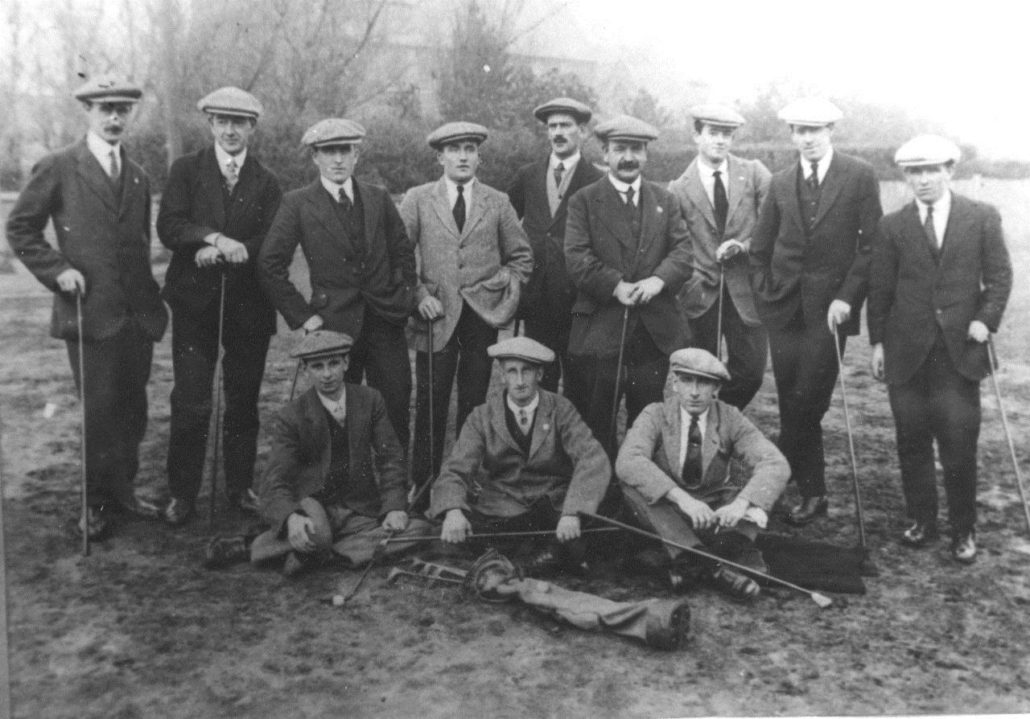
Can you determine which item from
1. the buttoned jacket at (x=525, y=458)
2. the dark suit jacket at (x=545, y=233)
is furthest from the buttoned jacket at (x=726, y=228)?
the buttoned jacket at (x=525, y=458)

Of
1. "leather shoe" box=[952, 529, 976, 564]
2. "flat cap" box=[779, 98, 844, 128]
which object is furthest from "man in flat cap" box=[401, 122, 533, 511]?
"leather shoe" box=[952, 529, 976, 564]

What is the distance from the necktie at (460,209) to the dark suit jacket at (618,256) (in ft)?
1.46

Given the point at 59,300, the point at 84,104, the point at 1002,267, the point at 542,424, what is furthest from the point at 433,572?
the point at 1002,267

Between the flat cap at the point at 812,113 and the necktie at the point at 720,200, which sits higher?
the flat cap at the point at 812,113

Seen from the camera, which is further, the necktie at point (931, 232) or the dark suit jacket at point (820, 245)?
the dark suit jacket at point (820, 245)

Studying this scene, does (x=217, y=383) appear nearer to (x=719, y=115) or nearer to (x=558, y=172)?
(x=558, y=172)

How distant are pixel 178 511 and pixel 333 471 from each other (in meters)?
0.65

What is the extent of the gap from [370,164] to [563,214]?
2.77 ft

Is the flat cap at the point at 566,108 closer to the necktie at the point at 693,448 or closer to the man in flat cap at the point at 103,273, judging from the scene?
the necktie at the point at 693,448

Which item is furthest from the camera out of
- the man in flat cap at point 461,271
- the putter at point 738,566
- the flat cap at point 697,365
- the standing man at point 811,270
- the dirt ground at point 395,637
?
the man in flat cap at point 461,271

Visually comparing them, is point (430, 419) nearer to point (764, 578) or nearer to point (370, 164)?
point (370, 164)

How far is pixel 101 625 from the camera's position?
9.70 feet

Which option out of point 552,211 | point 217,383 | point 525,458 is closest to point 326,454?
point 217,383

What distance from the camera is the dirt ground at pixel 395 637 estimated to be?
110 inches
